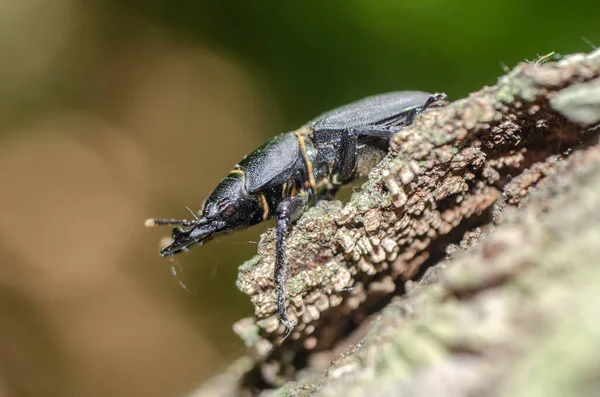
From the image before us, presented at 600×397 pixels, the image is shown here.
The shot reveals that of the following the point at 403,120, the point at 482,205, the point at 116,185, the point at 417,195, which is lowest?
the point at 482,205

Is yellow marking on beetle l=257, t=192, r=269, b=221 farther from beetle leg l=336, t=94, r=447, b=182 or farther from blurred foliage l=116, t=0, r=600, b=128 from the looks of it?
blurred foliage l=116, t=0, r=600, b=128

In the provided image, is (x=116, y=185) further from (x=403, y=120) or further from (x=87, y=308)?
(x=403, y=120)

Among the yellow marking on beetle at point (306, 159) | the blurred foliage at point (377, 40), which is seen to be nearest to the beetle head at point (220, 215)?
the yellow marking on beetle at point (306, 159)

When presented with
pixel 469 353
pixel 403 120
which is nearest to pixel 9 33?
pixel 403 120

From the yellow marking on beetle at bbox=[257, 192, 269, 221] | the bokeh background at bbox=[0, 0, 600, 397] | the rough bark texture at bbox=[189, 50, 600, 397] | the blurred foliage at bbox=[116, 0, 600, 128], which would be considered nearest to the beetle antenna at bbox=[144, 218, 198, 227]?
the yellow marking on beetle at bbox=[257, 192, 269, 221]

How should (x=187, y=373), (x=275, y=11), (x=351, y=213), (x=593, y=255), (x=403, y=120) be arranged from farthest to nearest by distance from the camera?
(x=187, y=373)
(x=275, y=11)
(x=403, y=120)
(x=351, y=213)
(x=593, y=255)

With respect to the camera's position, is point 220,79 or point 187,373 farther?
point 220,79

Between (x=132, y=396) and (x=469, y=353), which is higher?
(x=132, y=396)
